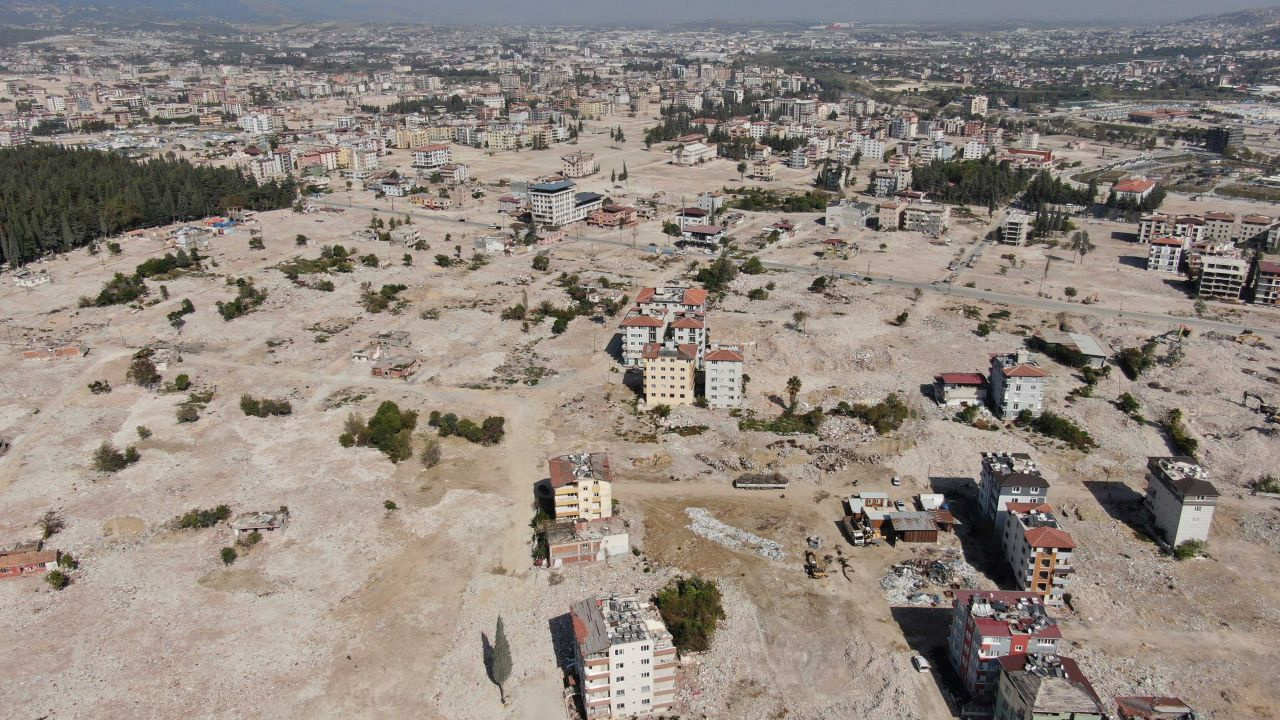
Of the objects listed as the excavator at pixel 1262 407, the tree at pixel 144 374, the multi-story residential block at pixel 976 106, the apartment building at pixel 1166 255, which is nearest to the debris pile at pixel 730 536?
the excavator at pixel 1262 407

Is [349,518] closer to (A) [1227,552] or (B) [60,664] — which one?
(B) [60,664]

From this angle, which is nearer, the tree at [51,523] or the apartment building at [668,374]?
the tree at [51,523]

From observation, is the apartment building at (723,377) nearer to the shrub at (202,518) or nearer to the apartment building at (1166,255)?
the shrub at (202,518)

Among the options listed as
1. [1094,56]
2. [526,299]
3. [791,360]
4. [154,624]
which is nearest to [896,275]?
[791,360]

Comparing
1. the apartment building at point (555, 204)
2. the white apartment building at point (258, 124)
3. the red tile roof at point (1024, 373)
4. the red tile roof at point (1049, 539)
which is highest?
the white apartment building at point (258, 124)

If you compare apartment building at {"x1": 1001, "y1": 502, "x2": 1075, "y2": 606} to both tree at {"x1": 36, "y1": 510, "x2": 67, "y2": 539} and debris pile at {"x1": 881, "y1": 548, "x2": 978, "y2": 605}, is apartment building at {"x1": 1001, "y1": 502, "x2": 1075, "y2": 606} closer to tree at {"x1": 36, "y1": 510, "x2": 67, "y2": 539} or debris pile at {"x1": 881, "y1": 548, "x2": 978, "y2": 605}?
debris pile at {"x1": 881, "y1": 548, "x2": 978, "y2": 605}

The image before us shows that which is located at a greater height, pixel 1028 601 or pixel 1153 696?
pixel 1028 601

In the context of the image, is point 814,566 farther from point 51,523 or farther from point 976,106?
point 976,106
